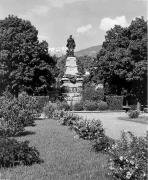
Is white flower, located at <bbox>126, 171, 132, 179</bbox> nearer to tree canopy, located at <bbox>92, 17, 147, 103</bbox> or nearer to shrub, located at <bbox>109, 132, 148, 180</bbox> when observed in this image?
shrub, located at <bbox>109, 132, 148, 180</bbox>

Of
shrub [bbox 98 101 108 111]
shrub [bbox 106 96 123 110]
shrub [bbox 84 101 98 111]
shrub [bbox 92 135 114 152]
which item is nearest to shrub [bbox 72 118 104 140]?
shrub [bbox 92 135 114 152]

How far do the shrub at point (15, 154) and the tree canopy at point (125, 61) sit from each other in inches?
1256

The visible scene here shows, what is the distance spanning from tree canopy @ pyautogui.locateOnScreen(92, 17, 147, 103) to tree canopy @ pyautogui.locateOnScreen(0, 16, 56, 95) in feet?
21.6

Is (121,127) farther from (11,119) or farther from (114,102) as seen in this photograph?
(114,102)

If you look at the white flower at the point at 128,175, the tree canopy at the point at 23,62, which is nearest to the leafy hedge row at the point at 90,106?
the tree canopy at the point at 23,62

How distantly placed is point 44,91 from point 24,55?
499cm

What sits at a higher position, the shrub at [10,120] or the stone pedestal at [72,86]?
the stone pedestal at [72,86]

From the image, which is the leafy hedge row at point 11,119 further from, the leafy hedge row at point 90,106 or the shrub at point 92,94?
the shrub at point 92,94

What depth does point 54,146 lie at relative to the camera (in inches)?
467

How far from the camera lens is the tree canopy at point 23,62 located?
42.8 meters

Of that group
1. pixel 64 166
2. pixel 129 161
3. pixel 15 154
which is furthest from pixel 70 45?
pixel 129 161

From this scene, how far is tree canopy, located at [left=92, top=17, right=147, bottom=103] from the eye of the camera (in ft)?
135

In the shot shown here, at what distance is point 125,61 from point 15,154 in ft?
109

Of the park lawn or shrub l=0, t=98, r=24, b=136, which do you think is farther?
shrub l=0, t=98, r=24, b=136
